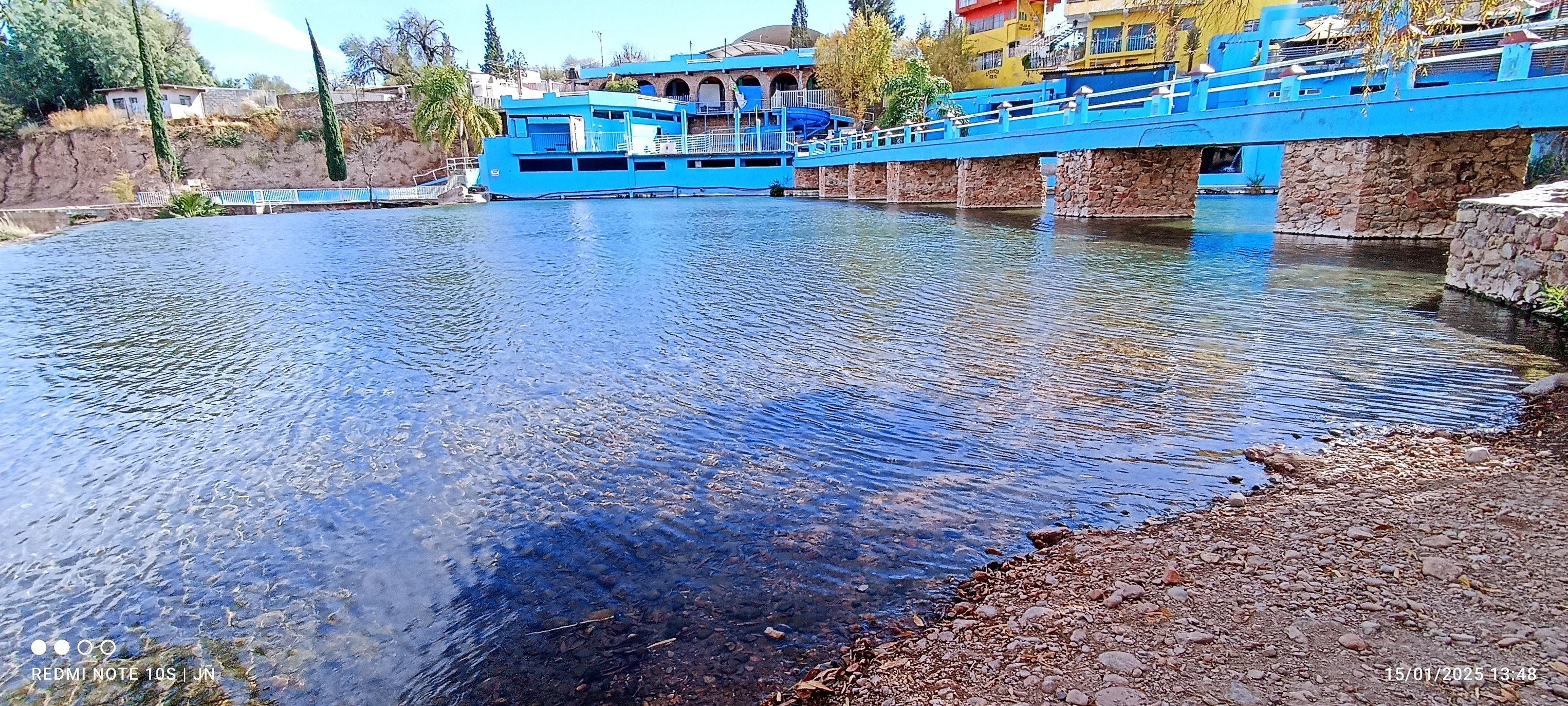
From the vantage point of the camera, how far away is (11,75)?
167 ft

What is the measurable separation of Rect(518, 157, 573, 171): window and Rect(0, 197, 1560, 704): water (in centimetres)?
3855

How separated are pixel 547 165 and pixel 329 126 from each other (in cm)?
1254

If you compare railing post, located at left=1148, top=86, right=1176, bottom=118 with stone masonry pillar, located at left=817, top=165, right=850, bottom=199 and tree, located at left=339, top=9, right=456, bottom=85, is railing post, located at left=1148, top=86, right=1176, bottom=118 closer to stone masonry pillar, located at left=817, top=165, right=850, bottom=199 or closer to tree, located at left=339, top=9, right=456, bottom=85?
stone masonry pillar, located at left=817, top=165, right=850, bottom=199

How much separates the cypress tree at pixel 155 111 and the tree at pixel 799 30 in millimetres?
49796

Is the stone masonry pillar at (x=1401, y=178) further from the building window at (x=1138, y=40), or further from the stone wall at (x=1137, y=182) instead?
the building window at (x=1138, y=40)

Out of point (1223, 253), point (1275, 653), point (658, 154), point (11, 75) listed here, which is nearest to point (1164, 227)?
point (1223, 253)

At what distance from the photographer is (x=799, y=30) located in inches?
2968

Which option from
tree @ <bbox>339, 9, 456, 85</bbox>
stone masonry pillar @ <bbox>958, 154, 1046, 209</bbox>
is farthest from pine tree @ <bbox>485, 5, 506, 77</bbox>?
stone masonry pillar @ <bbox>958, 154, 1046, 209</bbox>

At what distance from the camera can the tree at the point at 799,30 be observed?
74750 mm

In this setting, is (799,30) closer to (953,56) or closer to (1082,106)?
(953,56)

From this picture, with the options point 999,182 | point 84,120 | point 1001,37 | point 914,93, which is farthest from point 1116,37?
point 84,120

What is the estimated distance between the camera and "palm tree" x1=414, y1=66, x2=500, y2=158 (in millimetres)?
47281

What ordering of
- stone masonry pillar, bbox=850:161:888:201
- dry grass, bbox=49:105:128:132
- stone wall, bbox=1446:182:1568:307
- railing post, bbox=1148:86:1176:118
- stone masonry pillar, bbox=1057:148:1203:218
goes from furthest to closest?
dry grass, bbox=49:105:128:132 < stone masonry pillar, bbox=850:161:888:201 < stone masonry pillar, bbox=1057:148:1203:218 < railing post, bbox=1148:86:1176:118 < stone wall, bbox=1446:182:1568:307

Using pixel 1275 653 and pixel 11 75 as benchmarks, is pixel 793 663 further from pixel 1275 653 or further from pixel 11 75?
pixel 11 75
